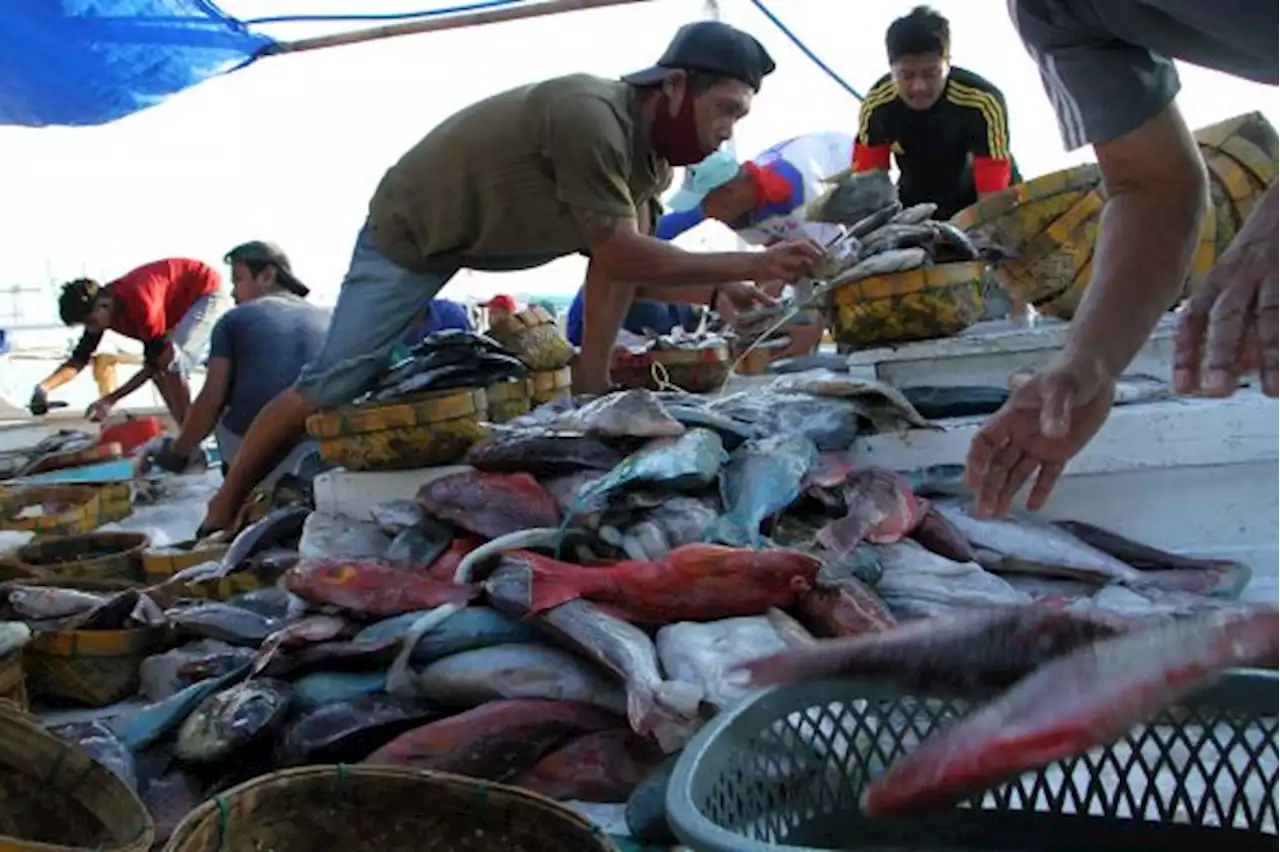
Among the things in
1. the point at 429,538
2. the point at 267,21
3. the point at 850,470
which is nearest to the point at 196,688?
the point at 429,538

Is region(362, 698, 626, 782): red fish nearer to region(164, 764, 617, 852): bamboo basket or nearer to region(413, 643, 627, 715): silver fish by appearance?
region(413, 643, 627, 715): silver fish

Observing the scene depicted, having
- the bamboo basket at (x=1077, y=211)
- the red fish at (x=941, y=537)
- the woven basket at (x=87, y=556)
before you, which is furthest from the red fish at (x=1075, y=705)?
the woven basket at (x=87, y=556)

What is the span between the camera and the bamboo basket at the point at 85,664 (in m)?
3.21

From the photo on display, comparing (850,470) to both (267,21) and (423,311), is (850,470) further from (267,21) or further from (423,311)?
(267,21)

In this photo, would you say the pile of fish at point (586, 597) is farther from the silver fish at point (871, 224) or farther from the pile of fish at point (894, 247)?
the silver fish at point (871, 224)

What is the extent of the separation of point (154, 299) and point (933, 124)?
6058 millimetres

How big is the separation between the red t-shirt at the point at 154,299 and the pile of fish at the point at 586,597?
5.85 meters

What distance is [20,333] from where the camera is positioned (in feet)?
57.6

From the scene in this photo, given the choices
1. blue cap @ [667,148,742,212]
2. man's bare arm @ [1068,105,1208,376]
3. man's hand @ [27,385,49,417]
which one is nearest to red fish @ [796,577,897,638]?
man's bare arm @ [1068,105,1208,376]

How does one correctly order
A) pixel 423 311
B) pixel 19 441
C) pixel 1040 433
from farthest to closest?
pixel 19 441
pixel 423 311
pixel 1040 433

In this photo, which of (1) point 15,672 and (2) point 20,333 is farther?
(2) point 20,333

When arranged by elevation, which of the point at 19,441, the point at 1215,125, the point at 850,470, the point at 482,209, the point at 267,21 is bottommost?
the point at 19,441

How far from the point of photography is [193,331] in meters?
9.57

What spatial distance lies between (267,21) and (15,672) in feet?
17.1
